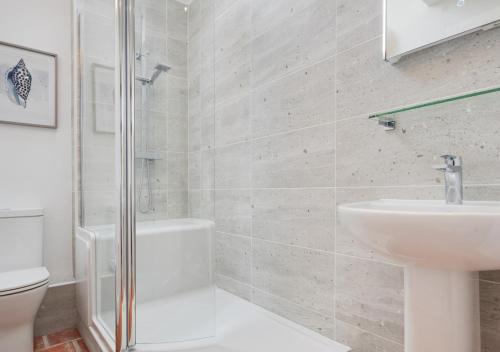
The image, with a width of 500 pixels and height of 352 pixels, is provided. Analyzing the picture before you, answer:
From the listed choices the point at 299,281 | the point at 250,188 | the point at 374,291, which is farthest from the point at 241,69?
the point at 374,291

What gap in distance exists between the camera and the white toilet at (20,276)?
5.03 feet

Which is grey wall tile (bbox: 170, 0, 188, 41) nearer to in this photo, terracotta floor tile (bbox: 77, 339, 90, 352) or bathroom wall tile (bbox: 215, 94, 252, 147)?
bathroom wall tile (bbox: 215, 94, 252, 147)

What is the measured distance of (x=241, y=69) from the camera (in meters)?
1.84

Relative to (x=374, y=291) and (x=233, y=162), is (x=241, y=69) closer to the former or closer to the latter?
(x=233, y=162)

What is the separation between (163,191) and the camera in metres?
1.33

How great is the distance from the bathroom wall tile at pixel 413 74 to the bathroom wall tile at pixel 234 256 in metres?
0.93

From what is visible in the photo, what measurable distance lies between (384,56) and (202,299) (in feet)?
4.06

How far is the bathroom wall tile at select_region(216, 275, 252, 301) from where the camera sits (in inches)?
70.2

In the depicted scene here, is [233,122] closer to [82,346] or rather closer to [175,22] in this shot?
[175,22]

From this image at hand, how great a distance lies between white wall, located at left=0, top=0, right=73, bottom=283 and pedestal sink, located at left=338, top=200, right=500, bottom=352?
81.7 inches

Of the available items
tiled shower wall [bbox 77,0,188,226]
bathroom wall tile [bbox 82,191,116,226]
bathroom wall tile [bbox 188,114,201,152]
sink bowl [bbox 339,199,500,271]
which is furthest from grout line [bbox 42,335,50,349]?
sink bowl [bbox 339,199,500,271]

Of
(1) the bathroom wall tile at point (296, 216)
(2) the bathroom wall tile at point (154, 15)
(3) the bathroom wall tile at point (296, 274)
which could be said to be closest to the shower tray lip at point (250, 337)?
(3) the bathroom wall tile at point (296, 274)

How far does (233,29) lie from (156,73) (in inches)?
31.9

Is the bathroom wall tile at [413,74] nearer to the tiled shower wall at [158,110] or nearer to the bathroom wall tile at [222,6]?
the tiled shower wall at [158,110]
